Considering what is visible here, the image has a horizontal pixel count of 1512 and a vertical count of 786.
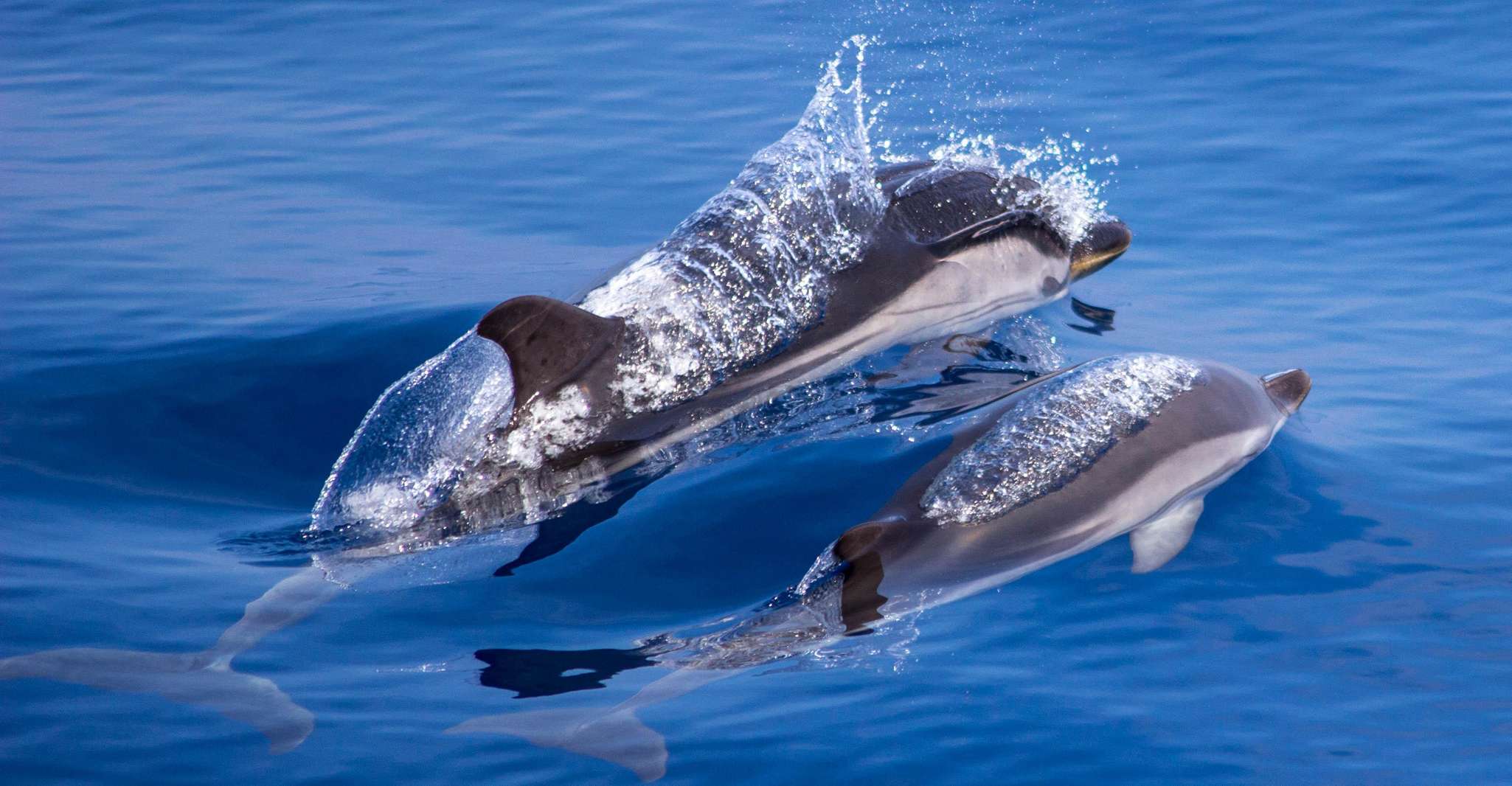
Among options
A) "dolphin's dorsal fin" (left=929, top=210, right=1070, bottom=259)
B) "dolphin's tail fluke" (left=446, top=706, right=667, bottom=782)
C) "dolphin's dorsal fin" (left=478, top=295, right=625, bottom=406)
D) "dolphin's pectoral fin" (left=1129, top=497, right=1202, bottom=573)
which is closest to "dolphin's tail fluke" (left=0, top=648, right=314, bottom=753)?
"dolphin's tail fluke" (left=446, top=706, right=667, bottom=782)

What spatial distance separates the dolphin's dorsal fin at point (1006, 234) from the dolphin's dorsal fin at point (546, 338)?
240 cm

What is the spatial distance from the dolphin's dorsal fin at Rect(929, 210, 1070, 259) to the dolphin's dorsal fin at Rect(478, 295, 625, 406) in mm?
2398

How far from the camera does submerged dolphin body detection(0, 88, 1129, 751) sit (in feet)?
19.2

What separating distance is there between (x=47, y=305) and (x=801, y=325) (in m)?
4.45

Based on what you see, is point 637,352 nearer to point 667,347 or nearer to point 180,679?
point 667,347

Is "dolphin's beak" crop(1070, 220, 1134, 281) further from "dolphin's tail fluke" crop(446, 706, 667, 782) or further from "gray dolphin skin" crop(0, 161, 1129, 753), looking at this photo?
"dolphin's tail fluke" crop(446, 706, 667, 782)

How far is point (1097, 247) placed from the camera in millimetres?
9734

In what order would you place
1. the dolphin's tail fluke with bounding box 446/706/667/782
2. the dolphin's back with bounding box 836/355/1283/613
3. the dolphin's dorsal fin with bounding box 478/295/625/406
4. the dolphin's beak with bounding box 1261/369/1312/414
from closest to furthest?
the dolphin's tail fluke with bounding box 446/706/667/782 → the dolphin's back with bounding box 836/355/1283/613 → the dolphin's dorsal fin with bounding box 478/295/625/406 → the dolphin's beak with bounding box 1261/369/1312/414

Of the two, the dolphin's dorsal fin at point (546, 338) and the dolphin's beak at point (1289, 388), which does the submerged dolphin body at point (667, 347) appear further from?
the dolphin's beak at point (1289, 388)

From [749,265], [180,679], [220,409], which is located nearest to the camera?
[180,679]

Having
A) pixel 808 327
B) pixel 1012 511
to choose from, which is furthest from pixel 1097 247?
pixel 1012 511

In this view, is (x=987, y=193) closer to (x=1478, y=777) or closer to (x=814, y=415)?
(x=814, y=415)

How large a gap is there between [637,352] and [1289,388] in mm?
3266

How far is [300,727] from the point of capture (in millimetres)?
4477
